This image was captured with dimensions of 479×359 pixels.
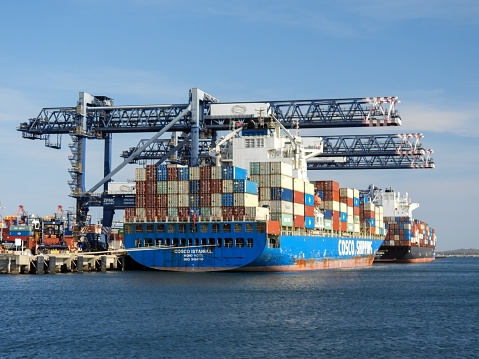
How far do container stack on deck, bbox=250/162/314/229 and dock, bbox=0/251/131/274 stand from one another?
66.5ft

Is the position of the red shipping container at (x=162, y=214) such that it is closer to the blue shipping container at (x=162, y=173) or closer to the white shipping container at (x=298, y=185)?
the blue shipping container at (x=162, y=173)

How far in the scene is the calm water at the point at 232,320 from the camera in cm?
3284

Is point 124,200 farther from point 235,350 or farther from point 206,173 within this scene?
point 235,350

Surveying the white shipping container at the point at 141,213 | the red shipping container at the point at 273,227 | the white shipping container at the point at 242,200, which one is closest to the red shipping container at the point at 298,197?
the red shipping container at the point at 273,227

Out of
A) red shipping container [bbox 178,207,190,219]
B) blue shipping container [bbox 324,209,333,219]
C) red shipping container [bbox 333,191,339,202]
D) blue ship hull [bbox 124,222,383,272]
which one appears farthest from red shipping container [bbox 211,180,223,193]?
red shipping container [bbox 333,191,339,202]

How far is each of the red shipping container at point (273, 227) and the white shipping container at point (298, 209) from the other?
648cm

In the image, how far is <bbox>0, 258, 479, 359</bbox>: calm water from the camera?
3284 centimetres

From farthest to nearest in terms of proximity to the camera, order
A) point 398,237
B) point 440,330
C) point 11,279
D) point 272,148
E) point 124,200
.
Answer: point 398,237
point 124,200
point 272,148
point 11,279
point 440,330

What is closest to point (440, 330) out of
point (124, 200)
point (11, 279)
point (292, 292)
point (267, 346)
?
point (267, 346)

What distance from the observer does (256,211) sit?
7169cm

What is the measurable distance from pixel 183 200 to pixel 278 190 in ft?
36.2

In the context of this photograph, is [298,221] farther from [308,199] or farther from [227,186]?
[227,186]

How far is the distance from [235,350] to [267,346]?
178cm

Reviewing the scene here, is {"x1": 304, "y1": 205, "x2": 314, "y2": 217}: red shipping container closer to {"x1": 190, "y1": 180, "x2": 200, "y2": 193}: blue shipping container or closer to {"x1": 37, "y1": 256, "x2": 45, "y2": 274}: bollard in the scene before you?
{"x1": 190, "y1": 180, "x2": 200, "y2": 193}: blue shipping container
